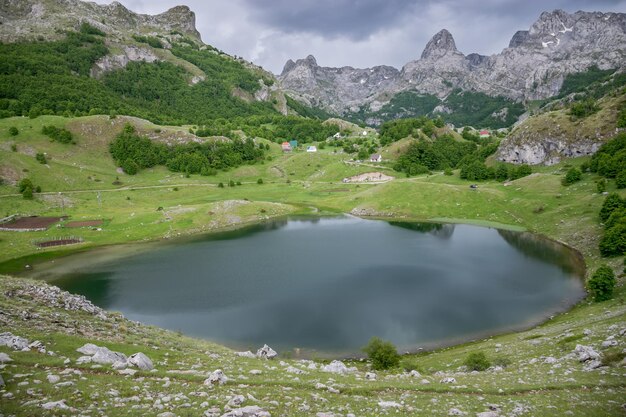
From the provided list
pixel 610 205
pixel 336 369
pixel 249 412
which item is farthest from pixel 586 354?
pixel 610 205

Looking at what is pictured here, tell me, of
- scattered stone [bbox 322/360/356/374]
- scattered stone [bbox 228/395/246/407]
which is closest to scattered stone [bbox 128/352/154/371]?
scattered stone [bbox 228/395/246/407]

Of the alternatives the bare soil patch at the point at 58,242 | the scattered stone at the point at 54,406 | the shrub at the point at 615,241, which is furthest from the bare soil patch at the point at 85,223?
the shrub at the point at 615,241

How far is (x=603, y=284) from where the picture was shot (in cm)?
4556

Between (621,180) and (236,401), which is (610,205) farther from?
(236,401)

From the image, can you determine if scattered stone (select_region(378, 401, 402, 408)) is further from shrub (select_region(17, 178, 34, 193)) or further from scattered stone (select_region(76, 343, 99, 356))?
shrub (select_region(17, 178, 34, 193))

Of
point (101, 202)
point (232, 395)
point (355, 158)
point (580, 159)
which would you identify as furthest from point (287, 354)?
point (355, 158)

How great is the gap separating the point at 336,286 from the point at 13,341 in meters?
39.8

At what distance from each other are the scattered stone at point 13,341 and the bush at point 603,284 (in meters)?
55.3

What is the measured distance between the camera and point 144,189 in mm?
126688

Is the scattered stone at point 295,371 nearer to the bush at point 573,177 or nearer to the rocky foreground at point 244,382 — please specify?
the rocky foreground at point 244,382

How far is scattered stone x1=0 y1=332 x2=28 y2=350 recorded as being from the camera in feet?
63.1

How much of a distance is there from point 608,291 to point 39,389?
5520 centimetres

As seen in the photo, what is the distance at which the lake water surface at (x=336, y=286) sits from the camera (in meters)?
42.4

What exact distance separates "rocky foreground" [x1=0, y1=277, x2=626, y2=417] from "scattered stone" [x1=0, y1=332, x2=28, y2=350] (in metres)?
0.04
